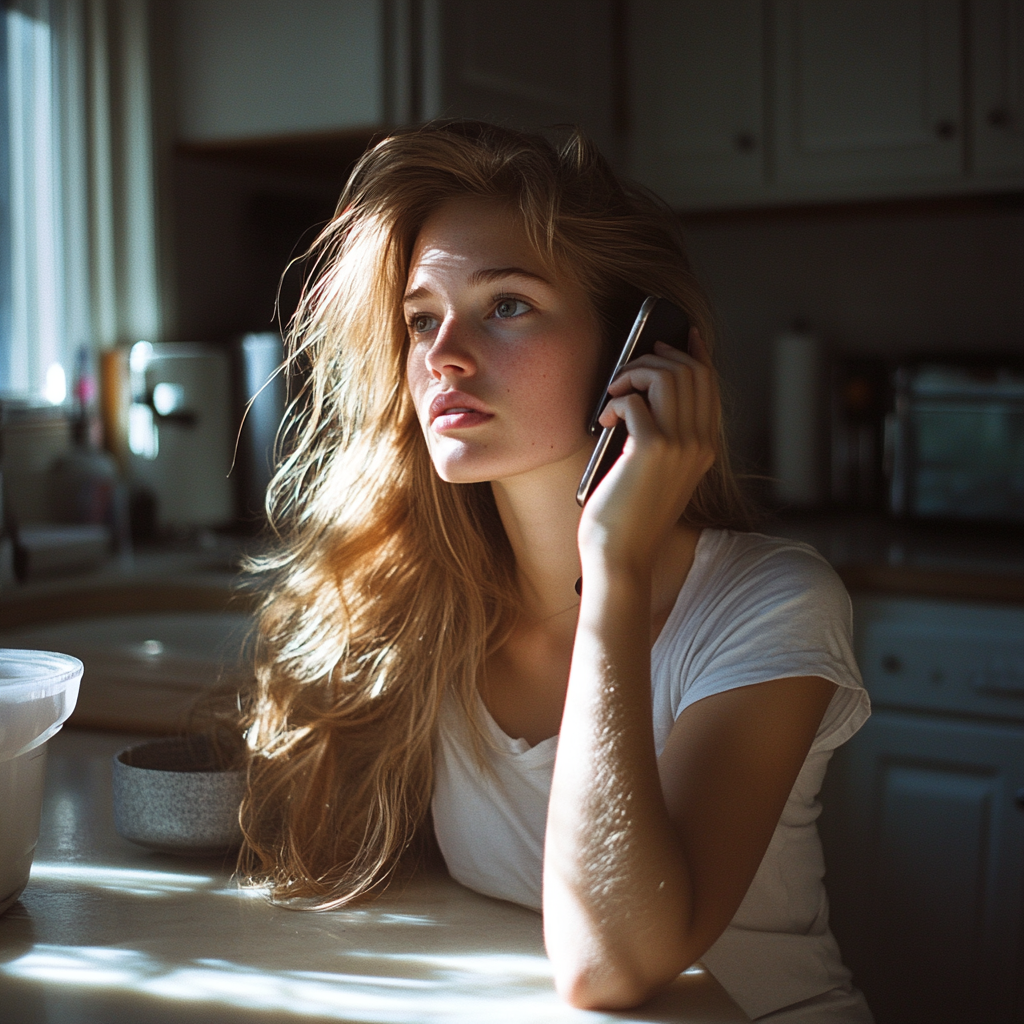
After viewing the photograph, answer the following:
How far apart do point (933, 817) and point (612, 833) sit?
55.1 inches

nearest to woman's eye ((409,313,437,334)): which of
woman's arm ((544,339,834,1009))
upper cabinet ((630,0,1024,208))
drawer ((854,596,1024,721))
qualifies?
woman's arm ((544,339,834,1009))

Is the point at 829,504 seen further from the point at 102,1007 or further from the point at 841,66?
the point at 102,1007

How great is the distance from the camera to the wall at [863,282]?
2637mm

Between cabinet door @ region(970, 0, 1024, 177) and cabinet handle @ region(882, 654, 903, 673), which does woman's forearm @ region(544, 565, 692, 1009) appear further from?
cabinet door @ region(970, 0, 1024, 177)

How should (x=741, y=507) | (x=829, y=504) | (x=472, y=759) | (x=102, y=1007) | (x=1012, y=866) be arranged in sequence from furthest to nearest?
(x=829, y=504), (x=1012, y=866), (x=741, y=507), (x=472, y=759), (x=102, y=1007)

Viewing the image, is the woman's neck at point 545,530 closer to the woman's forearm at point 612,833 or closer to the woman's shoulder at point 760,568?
the woman's shoulder at point 760,568

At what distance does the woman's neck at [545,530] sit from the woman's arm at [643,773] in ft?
0.60

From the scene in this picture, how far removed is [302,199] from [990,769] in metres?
1.81

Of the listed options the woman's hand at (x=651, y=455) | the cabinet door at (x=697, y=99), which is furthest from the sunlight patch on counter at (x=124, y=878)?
the cabinet door at (x=697, y=99)

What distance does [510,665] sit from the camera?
1.12m

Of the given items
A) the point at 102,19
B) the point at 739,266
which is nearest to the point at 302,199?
the point at 102,19

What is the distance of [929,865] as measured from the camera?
1.98 m

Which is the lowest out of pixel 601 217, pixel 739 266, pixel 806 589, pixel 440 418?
pixel 806 589

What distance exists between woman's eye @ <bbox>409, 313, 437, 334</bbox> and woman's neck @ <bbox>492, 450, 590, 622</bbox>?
15cm
